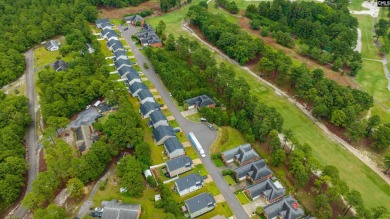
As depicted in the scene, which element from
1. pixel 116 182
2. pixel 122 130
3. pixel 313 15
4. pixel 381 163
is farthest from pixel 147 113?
pixel 313 15

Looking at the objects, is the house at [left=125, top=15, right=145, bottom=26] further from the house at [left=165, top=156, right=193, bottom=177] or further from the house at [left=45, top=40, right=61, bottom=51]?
the house at [left=165, top=156, right=193, bottom=177]

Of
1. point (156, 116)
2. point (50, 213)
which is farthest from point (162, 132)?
point (50, 213)

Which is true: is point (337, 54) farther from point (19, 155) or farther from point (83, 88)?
point (19, 155)

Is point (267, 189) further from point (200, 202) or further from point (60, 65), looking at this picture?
point (60, 65)

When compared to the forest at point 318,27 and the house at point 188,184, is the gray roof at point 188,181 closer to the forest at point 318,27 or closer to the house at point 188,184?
the house at point 188,184

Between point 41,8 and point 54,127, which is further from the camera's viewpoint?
point 41,8

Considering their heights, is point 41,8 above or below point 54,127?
above
